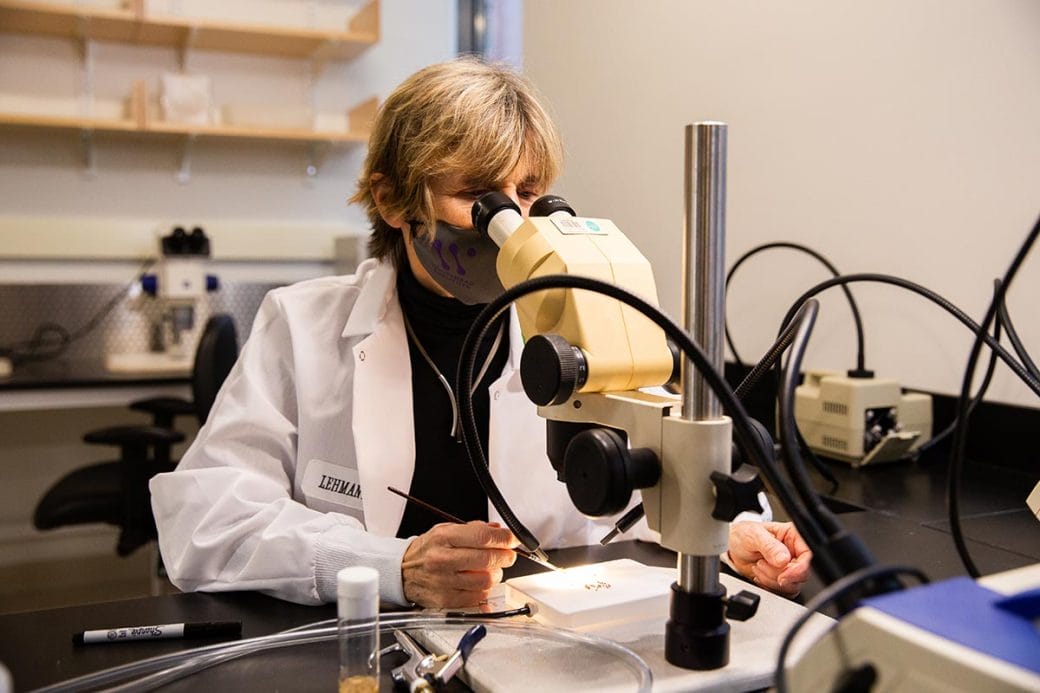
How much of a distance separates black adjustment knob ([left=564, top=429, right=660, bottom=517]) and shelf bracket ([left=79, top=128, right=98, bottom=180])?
125 inches

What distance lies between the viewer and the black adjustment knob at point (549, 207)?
33.3 inches

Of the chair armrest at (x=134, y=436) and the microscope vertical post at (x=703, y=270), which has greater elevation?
the microscope vertical post at (x=703, y=270)

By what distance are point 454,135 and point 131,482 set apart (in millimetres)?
1617

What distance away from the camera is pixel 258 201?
3602mm

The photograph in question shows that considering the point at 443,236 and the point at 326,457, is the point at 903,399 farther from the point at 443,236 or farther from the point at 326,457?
the point at 326,457

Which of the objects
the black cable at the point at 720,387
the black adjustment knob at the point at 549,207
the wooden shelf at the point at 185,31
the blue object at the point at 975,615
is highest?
the wooden shelf at the point at 185,31

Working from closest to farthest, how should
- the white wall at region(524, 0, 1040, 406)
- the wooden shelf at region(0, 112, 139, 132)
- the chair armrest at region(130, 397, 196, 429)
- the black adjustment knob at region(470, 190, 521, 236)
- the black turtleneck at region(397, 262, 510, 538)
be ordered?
the black adjustment knob at region(470, 190, 521, 236), the black turtleneck at region(397, 262, 510, 538), the white wall at region(524, 0, 1040, 406), the chair armrest at region(130, 397, 196, 429), the wooden shelf at region(0, 112, 139, 132)

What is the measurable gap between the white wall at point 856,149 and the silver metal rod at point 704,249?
79cm

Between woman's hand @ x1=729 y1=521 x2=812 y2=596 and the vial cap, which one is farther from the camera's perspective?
woman's hand @ x1=729 y1=521 x2=812 y2=596

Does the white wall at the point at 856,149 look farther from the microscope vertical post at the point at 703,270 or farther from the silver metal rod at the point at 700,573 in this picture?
the silver metal rod at the point at 700,573

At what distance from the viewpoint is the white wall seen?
156 centimetres

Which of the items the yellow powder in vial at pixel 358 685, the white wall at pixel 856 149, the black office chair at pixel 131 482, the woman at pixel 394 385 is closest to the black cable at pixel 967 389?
the yellow powder in vial at pixel 358 685

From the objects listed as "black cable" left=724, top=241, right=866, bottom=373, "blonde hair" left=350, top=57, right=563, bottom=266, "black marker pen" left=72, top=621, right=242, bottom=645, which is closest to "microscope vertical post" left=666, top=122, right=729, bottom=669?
"black marker pen" left=72, top=621, right=242, bottom=645

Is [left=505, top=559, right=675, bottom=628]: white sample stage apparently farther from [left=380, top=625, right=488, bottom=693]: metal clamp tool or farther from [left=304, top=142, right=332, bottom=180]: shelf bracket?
[left=304, top=142, right=332, bottom=180]: shelf bracket
